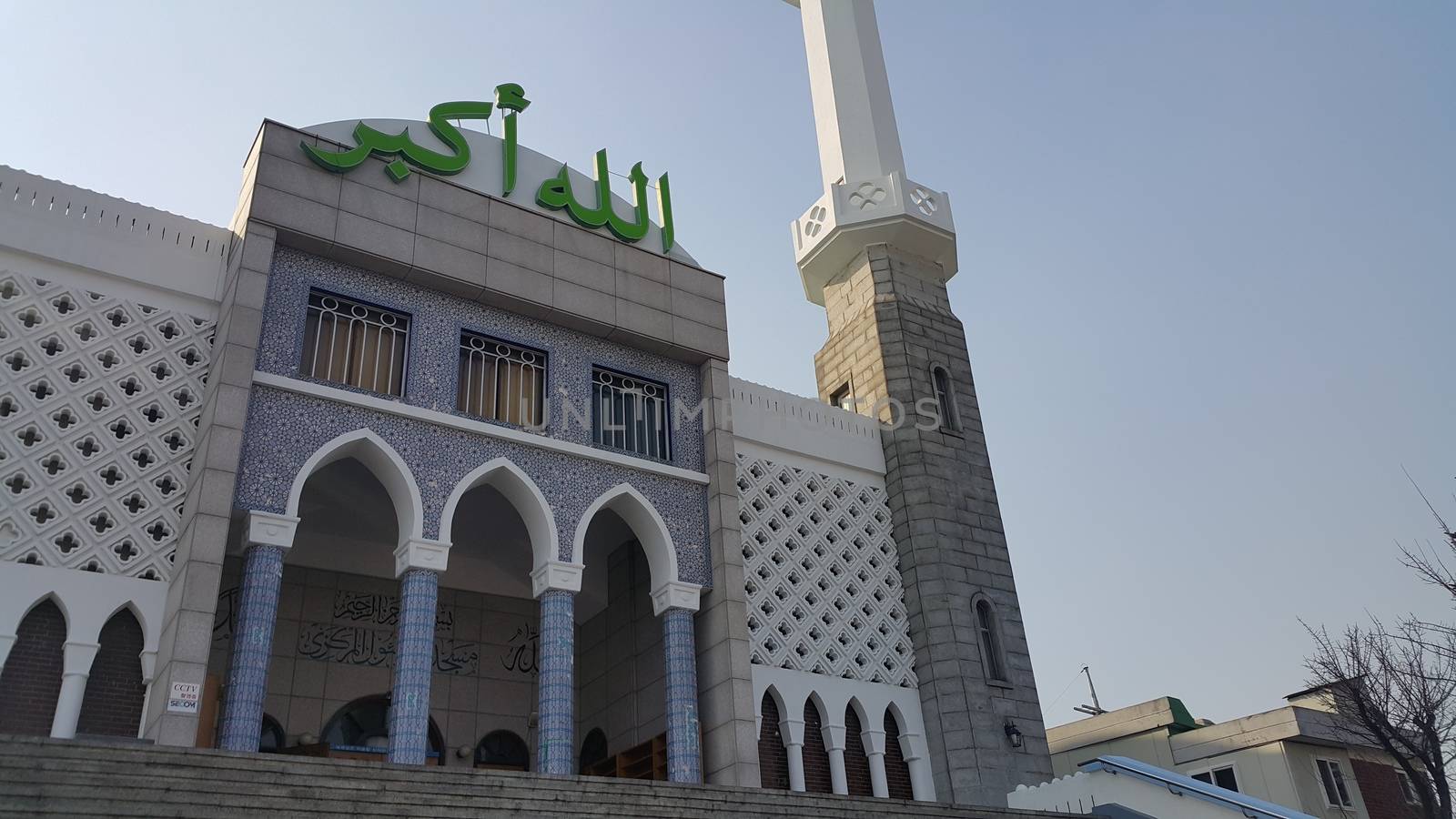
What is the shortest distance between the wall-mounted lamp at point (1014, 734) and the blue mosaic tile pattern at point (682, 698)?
9.89 feet

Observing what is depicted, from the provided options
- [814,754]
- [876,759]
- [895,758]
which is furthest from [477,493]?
[895,758]

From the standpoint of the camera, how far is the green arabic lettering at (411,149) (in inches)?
366

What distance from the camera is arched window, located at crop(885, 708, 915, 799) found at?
10383 millimetres

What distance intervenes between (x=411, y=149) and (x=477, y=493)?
3051 millimetres

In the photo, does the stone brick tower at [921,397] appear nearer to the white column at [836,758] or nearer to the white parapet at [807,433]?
the white parapet at [807,433]

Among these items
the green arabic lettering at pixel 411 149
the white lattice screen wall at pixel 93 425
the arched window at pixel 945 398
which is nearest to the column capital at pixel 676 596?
the white lattice screen wall at pixel 93 425

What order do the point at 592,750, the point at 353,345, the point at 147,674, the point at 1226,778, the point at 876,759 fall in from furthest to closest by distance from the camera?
the point at 1226,778 < the point at 592,750 < the point at 876,759 < the point at 353,345 < the point at 147,674

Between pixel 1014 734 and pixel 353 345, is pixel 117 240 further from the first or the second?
pixel 1014 734

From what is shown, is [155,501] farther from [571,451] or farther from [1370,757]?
[1370,757]

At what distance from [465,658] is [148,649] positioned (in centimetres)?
372

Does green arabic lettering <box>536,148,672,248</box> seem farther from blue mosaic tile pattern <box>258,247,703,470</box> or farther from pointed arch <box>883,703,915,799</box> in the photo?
pointed arch <box>883,703,915,799</box>

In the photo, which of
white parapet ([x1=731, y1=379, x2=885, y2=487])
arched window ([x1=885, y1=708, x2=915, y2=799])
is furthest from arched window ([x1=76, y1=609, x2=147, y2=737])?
arched window ([x1=885, y1=708, x2=915, y2=799])

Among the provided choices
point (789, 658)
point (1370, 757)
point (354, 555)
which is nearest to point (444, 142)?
point (354, 555)

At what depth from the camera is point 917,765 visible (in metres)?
10.4
